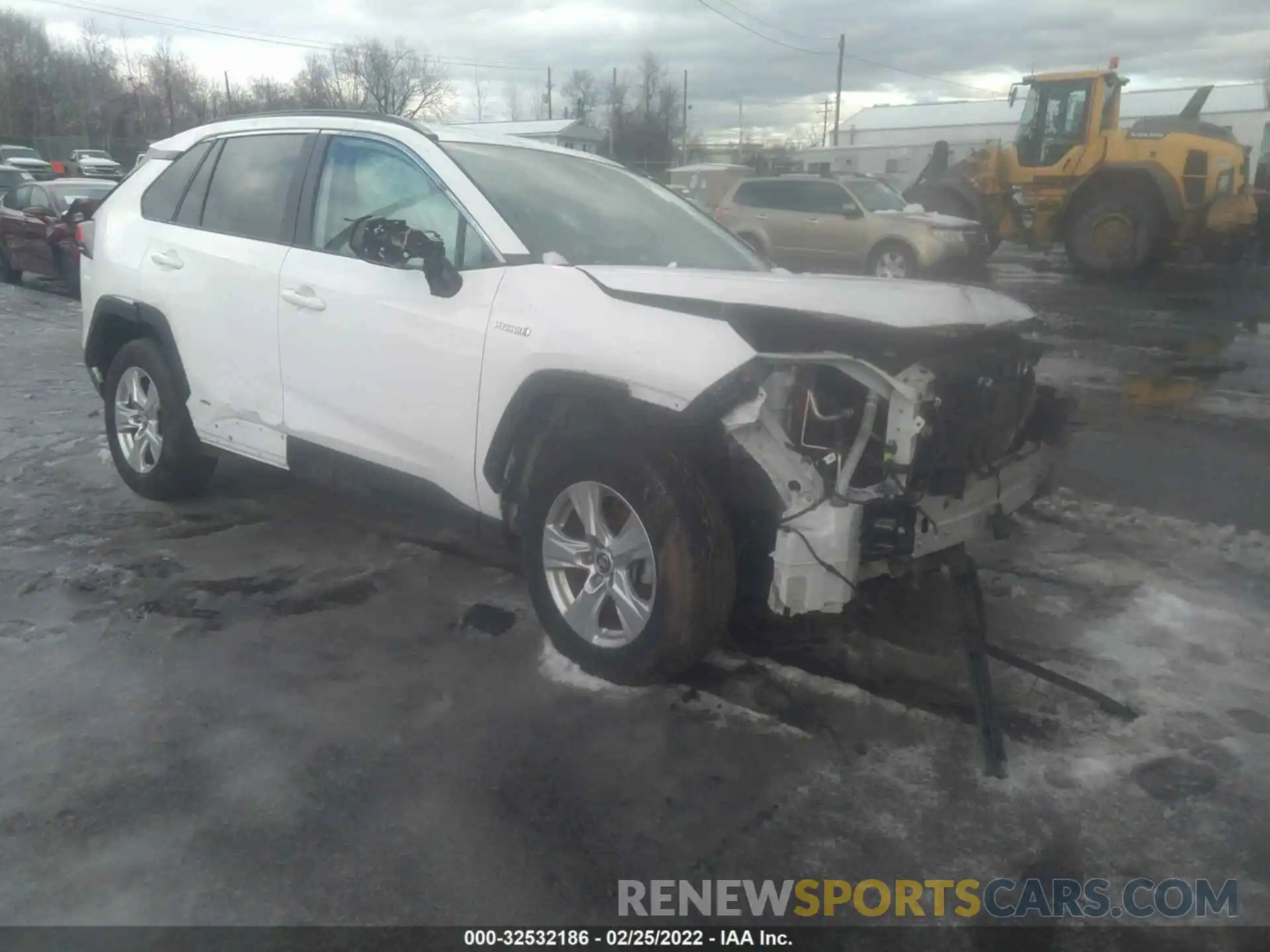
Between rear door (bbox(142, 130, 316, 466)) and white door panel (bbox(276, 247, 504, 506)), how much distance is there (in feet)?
0.52

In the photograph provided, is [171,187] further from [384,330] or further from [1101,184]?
[1101,184]

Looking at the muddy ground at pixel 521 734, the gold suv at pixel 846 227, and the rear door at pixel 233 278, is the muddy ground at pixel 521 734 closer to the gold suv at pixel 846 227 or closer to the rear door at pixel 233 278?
the rear door at pixel 233 278

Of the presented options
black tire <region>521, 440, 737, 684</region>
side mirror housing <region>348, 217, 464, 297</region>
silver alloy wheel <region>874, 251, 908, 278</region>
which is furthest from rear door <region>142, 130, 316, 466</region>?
silver alloy wheel <region>874, 251, 908, 278</region>

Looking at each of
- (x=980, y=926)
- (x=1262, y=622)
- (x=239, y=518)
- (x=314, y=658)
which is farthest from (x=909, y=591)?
(x=239, y=518)

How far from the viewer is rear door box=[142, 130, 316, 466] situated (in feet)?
15.1

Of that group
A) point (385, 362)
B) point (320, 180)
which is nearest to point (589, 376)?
point (385, 362)

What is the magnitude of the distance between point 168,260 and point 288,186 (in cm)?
87

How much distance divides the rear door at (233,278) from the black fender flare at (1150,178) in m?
15.1

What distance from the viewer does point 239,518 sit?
5.38 m

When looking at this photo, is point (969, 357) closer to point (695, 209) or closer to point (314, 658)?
point (695, 209)

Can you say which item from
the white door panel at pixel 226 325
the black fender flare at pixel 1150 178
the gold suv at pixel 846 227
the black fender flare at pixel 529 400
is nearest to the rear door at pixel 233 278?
the white door panel at pixel 226 325

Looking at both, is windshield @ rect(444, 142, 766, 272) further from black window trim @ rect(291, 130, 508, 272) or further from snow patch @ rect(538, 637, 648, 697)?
snow patch @ rect(538, 637, 648, 697)

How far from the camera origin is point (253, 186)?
16.0 feet

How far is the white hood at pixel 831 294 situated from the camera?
320 centimetres
